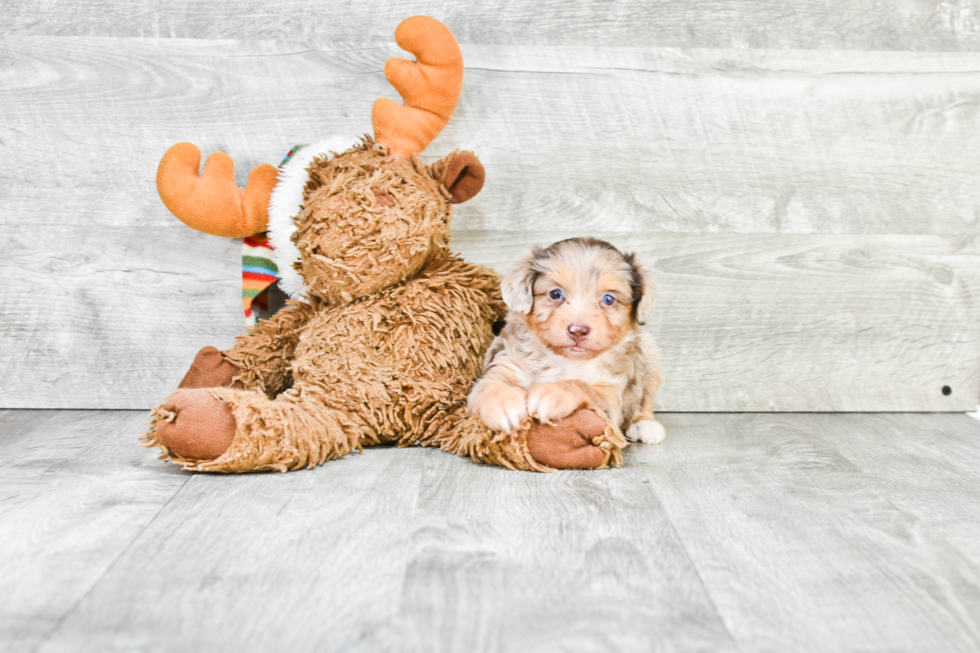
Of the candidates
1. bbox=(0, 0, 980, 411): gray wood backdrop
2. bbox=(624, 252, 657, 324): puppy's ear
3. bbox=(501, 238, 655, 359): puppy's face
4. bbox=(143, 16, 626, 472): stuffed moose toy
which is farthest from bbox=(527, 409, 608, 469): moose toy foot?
bbox=(0, 0, 980, 411): gray wood backdrop

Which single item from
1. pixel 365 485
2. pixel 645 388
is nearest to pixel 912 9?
pixel 645 388

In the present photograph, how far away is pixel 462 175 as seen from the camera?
180 centimetres

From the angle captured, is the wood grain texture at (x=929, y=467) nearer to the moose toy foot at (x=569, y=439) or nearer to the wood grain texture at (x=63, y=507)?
the moose toy foot at (x=569, y=439)

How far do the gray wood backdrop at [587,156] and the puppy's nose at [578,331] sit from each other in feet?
2.01

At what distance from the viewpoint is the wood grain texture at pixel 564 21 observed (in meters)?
2.02

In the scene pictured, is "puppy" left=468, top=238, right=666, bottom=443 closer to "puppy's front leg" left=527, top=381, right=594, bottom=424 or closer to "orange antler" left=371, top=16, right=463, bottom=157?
"puppy's front leg" left=527, top=381, right=594, bottom=424

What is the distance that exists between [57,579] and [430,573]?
528 mm

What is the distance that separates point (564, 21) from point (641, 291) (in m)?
0.87

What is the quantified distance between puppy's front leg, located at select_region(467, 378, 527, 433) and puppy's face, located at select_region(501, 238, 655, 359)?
129mm

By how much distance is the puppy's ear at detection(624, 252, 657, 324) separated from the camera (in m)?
1.65

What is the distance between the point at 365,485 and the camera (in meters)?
1.49

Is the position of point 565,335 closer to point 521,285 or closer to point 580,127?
point 521,285

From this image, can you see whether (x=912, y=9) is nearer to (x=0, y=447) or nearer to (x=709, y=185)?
(x=709, y=185)

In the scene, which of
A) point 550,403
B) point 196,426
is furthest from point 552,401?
point 196,426
